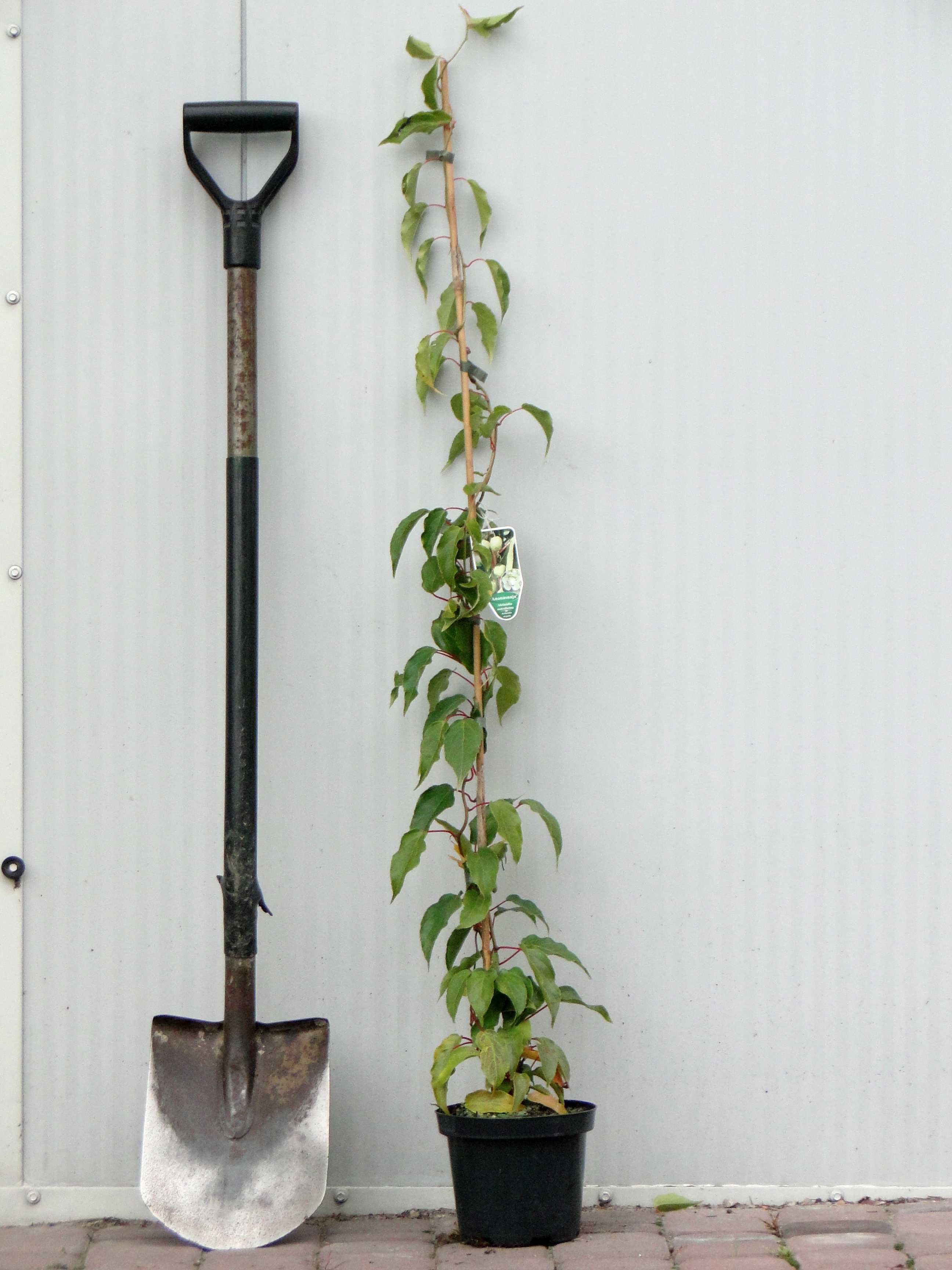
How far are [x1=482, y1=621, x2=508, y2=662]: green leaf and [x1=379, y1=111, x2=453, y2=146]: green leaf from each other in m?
0.79

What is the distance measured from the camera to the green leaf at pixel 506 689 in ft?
6.46

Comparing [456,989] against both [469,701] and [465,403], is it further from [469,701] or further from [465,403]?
[465,403]

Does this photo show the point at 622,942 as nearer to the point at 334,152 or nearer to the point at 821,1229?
the point at 821,1229

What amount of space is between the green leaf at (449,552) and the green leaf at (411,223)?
0.50 m

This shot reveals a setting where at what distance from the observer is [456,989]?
186cm

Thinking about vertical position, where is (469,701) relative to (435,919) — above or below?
above

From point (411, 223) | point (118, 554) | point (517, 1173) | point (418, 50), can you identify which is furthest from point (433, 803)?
point (418, 50)

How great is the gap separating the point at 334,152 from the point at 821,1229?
6.30ft

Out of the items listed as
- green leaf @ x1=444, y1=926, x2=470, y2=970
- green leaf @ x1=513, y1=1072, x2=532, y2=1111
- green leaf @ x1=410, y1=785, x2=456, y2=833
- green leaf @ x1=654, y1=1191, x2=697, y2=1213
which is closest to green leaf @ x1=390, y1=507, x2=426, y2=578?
green leaf @ x1=410, y1=785, x2=456, y2=833

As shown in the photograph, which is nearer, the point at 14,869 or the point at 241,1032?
the point at 241,1032

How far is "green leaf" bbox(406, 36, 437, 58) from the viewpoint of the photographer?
2.02m

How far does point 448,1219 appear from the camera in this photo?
2023mm

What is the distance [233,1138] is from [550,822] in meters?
0.69

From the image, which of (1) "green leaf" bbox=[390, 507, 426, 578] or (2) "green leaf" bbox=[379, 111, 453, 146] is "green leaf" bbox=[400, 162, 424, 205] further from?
(1) "green leaf" bbox=[390, 507, 426, 578]
